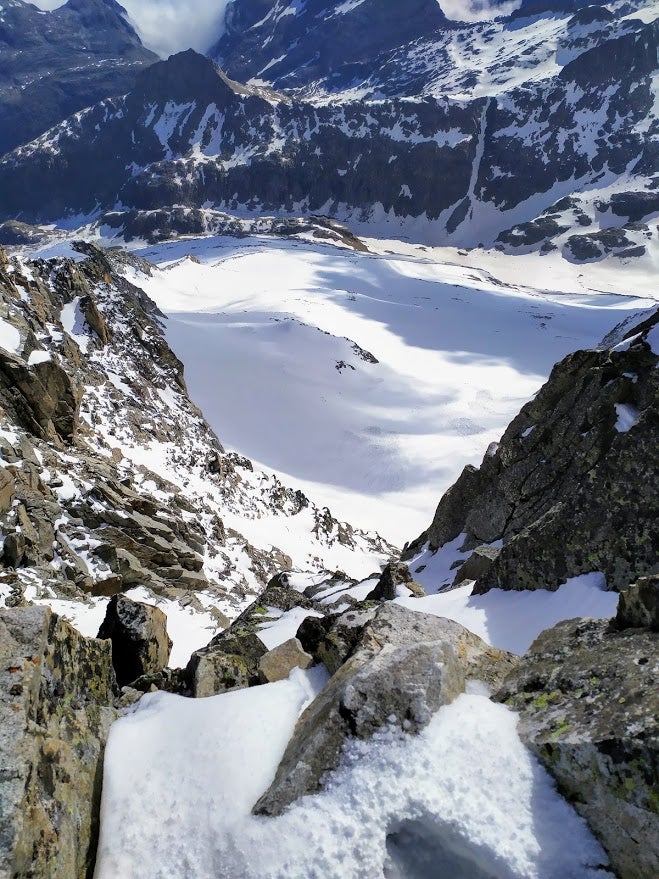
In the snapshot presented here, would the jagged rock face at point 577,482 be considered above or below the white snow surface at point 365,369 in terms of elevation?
above

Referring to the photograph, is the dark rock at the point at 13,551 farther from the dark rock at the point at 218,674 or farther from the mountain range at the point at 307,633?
the dark rock at the point at 218,674

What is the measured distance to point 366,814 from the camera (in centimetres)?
402

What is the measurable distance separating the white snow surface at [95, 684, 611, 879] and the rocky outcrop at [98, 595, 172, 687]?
2954 millimetres

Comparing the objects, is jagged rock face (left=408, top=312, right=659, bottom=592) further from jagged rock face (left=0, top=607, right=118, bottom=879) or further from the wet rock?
jagged rock face (left=0, top=607, right=118, bottom=879)

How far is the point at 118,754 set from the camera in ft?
16.5

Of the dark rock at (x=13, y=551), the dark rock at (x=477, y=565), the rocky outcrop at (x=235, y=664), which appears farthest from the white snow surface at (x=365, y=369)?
the rocky outcrop at (x=235, y=664)

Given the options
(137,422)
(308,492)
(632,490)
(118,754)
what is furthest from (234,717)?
(308,492)

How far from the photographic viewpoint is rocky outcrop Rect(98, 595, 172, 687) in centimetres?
782

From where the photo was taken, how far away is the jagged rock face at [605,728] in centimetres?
376

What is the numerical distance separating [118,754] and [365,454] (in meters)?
36.7

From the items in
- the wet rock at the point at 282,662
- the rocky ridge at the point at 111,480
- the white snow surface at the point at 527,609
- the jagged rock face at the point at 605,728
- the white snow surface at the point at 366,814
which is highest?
the jagged rock face at the point at 605,728

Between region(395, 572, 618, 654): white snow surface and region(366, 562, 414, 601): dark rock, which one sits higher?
region(395, 572, 618, 654): white snow surface

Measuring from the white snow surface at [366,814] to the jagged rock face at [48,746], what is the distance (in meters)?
0.25

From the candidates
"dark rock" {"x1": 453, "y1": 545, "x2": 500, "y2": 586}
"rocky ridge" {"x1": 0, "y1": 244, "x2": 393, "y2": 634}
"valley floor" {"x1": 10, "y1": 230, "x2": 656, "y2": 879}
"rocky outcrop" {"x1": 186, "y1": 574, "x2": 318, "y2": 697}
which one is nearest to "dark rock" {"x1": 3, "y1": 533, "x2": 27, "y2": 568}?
"rocky ridge" {"x1": 0, "y1": 244, "x2": 393, "y2": 634}
